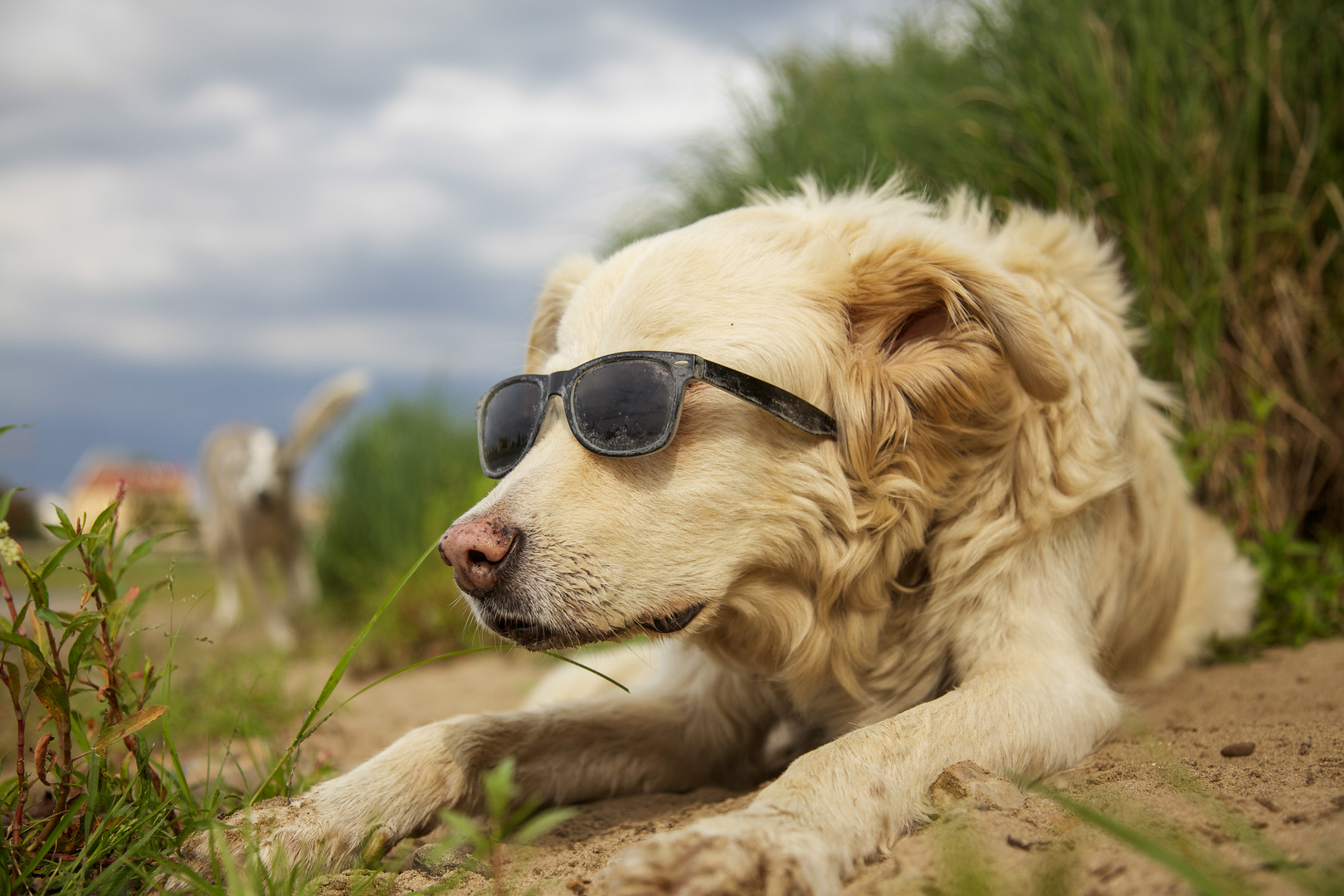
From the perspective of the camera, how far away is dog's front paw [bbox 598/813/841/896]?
1.36m

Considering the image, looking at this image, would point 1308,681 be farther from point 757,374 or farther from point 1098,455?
point 757,374

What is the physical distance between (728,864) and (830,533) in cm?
95

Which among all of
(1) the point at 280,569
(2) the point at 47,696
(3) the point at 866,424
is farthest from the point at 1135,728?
(1) the point at 280,569

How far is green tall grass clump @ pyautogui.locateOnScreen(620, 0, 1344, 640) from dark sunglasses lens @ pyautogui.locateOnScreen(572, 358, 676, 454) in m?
2.11

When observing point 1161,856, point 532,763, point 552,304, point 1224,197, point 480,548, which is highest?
point 1224,197

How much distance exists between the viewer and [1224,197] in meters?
3.98

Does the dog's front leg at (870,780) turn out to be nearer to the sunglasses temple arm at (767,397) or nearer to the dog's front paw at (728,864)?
the dog's front paw at (728,864)

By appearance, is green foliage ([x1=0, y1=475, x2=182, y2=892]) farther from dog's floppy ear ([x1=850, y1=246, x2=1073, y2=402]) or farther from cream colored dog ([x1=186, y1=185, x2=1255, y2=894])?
dog's floppy ear ([x1=850, y1=246, x2=1073, y2=402])

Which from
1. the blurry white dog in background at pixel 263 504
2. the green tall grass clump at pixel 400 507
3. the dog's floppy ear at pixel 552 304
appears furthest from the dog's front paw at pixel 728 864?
the blurry white dog in background at pixel 263 504

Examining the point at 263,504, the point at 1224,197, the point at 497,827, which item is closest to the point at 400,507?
the point at 263,504

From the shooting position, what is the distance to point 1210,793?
5.57 ft

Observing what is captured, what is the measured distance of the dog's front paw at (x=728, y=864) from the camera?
1361 mm

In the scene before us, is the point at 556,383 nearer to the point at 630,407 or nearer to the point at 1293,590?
the point at 630,407

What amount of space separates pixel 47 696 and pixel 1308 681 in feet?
11.2
